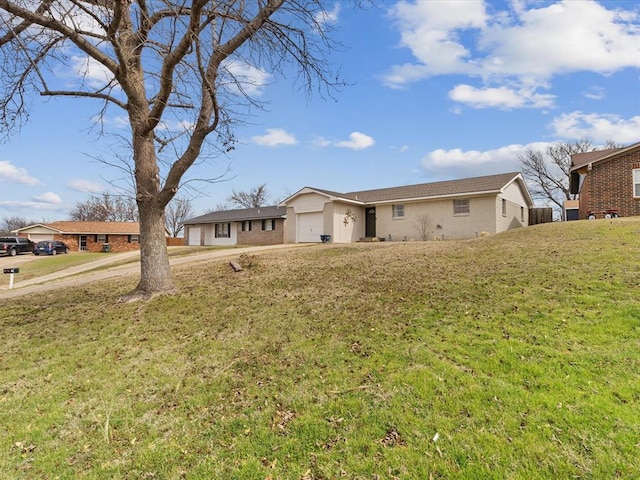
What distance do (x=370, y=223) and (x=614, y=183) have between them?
12.8m

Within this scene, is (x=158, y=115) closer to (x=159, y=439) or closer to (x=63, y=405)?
(x=63, y=405)

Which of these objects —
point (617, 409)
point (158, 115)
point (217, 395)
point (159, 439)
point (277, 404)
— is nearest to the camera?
point (617, 409)

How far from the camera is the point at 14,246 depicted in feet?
120

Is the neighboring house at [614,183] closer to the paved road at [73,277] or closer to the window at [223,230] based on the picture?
the paved road at [73,277]

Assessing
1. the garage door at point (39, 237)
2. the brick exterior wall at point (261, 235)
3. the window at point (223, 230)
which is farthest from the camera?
the garage door at point (39, 237)

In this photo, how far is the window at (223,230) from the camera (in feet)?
107

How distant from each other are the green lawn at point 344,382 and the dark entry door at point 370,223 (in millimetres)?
16220

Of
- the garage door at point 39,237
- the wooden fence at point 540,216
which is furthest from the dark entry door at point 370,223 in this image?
the garage door at point 39,237

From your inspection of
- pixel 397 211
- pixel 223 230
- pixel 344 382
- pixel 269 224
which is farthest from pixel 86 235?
pixel 344 382

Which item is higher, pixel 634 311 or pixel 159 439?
pixel 634 311

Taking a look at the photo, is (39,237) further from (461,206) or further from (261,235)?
(461,206)

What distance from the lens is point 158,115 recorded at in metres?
7.74

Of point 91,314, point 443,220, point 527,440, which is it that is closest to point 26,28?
point 91,314

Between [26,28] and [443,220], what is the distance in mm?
19181
